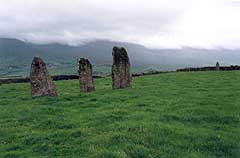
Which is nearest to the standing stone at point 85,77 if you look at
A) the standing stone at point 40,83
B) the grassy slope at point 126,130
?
the standing stone at point 40,83

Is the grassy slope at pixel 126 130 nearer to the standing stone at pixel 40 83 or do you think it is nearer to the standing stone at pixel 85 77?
the standing stone at pixel 40 83

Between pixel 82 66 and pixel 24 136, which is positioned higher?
pixel 82 66

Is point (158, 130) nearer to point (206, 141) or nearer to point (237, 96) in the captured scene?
point (206, 141)

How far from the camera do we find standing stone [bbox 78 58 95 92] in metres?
30.8

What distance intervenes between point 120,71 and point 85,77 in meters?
3.07

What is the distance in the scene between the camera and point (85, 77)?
30.8 meters

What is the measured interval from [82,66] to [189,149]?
20.2 metres

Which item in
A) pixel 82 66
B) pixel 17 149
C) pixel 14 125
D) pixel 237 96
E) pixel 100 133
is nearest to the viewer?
pixel 17 149

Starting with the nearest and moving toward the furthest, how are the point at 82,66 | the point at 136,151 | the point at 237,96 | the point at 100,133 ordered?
the point at 136,151, the point at 100,133, the point at 237,96, the point at 82,66

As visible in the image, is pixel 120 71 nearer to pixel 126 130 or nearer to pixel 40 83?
pixel 40 83

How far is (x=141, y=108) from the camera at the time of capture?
19453mm


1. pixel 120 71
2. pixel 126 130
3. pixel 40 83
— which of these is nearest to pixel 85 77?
pixel 120 71

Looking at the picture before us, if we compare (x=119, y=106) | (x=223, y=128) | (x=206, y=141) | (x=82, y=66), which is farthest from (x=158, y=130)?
(x=82, y=66)

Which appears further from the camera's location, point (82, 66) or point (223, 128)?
point (82, 66)
